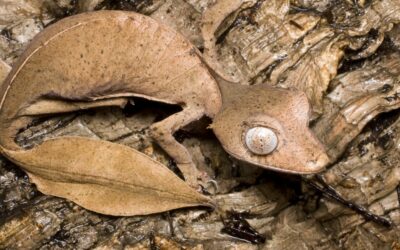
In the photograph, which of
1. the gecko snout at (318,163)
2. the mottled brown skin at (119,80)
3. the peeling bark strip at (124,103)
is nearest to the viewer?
the gecko snout at (318,163)

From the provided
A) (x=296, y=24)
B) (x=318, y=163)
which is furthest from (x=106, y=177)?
(x=296, y=24)

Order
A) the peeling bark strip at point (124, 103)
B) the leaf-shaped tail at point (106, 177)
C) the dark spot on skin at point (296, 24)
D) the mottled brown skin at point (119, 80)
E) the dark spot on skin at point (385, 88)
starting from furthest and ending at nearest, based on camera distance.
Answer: the dark spot on skin at point (296, 24) < the dark spot on skin at point (385, 88) < the mottled brown skin at point (119, 80) < the leaf-shaped tail at point (106, 177) < the peeling bark strip at point (124, 103)

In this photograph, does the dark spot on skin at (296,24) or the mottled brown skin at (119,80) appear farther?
the dark spot on skin at (296,24)

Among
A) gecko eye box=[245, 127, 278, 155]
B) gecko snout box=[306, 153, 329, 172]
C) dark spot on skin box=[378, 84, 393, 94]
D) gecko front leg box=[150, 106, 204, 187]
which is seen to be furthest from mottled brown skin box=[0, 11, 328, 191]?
dark spot on skin box=[378, 84, 393, 94]

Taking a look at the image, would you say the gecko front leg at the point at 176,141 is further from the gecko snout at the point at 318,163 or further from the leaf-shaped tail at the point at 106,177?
the gecko snout at the point at 318,163

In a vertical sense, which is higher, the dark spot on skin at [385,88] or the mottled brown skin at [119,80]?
the dark spot on skin at [385,88]

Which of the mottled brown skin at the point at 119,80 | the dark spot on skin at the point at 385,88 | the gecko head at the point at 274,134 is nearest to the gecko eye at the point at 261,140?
the gecko head at the point at 274,134

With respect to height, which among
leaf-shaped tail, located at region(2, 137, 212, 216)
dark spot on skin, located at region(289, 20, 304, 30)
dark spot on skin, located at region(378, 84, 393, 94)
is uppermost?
dark spot on skin, located at region(289, 20, 304, 30)

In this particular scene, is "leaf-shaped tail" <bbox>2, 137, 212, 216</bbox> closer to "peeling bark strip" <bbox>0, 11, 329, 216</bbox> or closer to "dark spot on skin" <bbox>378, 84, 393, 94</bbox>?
"peeling bark strip" <bbox>0, 11, 329, 216</bbox>

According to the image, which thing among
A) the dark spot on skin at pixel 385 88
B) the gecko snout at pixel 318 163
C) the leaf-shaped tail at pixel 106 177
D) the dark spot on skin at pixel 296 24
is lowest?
the leaf-shaped tail at pixel 106 177
